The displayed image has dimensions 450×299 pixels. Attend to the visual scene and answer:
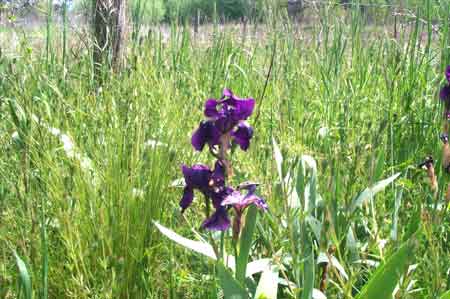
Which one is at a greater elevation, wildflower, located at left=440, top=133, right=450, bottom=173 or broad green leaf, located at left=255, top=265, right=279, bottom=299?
wildflower, located at left=440, top=133, right=450, bottom=173

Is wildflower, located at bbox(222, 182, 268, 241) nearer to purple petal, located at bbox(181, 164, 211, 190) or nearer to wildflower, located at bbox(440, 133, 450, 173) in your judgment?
purple petal, located at bbox(181, 164, 211, 190)

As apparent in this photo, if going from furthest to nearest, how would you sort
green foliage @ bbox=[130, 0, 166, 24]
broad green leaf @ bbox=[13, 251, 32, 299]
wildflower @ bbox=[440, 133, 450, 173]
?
green foliage @ bbox=[130, 0, 166, 24], wildflower @ bbox=[440, 133, 450, 173], broad green leaf @ bbox=[13, 251, 32, 299]

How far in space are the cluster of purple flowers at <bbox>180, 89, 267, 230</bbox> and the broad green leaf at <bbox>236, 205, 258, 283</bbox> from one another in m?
0.03

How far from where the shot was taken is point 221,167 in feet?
3.52

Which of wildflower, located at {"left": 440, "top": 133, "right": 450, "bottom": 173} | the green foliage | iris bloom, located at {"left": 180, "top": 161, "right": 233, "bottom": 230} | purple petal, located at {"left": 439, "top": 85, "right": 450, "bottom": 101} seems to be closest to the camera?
iris bloom, located at {"left": 180, "top": 161, "right": 233, "bottom": 230}

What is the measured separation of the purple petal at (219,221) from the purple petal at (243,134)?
0.16 m

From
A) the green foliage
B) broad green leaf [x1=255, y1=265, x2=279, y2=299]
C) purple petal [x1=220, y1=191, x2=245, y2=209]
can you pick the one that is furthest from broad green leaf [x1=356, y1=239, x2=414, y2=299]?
the green foliage

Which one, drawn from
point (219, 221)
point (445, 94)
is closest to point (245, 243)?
point (219, 221)

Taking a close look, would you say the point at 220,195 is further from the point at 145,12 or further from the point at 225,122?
the point at 145,12

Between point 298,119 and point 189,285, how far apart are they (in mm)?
932

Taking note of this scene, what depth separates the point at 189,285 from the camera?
1.42 m

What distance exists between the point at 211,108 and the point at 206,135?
0.06 metres

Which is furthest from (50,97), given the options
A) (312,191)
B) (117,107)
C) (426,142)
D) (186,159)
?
(426,142)

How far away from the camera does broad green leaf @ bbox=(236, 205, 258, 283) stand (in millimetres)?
1030
